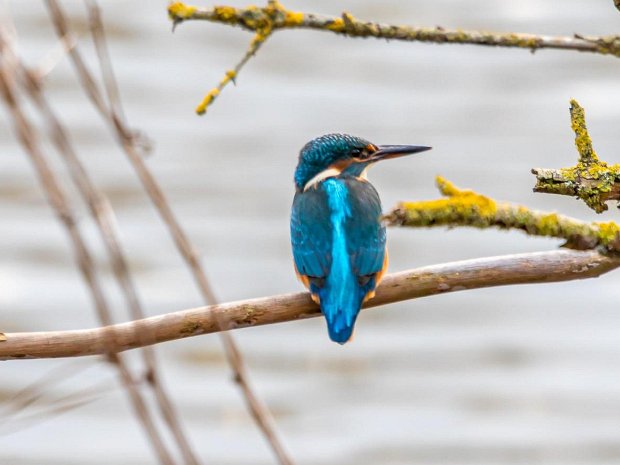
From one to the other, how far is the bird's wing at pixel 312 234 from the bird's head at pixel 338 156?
72 millimetres

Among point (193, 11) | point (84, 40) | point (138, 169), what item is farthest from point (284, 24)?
point (84, 40)

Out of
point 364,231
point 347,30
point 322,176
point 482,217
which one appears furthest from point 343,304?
point 482,217

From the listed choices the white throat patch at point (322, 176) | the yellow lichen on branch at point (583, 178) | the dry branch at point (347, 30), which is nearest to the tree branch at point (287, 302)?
the yellow lichen on branch at point (583, 178)

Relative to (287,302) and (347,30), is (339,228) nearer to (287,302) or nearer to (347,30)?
(287,302)

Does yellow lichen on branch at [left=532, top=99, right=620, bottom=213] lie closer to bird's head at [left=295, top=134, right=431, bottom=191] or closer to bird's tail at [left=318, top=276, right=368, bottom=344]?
bird's tail at [left=318, top=276, right=368, bottom=344]

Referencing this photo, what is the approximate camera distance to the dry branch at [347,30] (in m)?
1.58

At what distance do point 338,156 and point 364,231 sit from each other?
0.77ft

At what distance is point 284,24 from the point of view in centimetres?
161

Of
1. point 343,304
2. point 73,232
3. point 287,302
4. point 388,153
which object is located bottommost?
point 343,304

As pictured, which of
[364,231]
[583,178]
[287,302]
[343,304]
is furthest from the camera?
[364,231]

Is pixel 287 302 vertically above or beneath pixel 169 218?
beneath

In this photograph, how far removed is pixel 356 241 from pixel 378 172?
5.57 ft

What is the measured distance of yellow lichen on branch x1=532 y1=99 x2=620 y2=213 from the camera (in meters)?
1.34

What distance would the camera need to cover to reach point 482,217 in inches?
47.1
